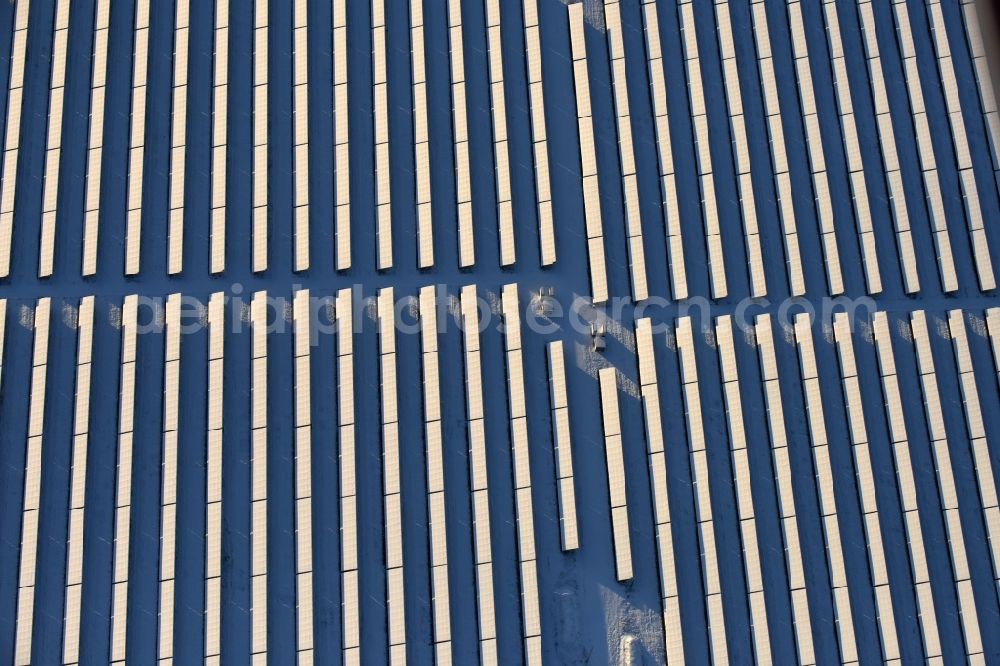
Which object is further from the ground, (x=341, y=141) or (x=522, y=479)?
(x=341, y=141)

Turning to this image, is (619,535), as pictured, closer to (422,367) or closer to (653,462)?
(653,462)

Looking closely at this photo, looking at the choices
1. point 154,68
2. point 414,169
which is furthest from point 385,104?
point 154,68

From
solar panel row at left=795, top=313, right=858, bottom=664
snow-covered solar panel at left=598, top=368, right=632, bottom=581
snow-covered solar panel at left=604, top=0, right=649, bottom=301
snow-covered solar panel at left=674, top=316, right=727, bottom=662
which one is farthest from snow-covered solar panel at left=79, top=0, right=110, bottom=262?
solar panel row at left=795, top=313, right=858, bottom=664

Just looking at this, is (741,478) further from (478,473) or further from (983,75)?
(983,75)

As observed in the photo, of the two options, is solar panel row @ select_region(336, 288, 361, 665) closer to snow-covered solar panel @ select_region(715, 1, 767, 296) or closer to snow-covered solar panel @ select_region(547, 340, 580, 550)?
snow-covered solar panel @ select_region(547, 340, 580, 550)

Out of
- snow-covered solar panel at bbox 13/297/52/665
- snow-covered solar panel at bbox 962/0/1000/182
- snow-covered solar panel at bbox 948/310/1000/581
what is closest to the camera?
snow-covered solar panel at bbox 13/297/52/665

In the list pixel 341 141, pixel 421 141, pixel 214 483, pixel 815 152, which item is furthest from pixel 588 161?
pixel 214 483
